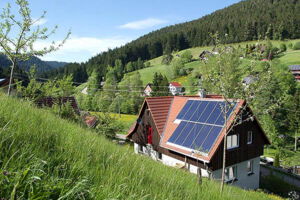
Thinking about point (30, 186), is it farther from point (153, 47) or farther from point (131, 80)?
point (153, 47)

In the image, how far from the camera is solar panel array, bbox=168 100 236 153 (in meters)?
16.4

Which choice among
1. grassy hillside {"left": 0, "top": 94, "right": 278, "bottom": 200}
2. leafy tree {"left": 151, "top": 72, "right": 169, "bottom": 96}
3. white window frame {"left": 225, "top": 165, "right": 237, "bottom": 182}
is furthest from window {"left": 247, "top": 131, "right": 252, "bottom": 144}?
leafy tree {"left": 151, "top": 72, "right": 169, "bottom": 96}

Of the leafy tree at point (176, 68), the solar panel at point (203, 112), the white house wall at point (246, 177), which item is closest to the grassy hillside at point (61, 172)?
the solar panel at point (203, 112)

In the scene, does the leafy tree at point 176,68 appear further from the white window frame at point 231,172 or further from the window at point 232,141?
the white window frame at point 231,172

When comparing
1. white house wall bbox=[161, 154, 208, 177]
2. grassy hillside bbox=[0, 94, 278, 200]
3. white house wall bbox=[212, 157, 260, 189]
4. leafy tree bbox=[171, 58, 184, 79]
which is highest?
leafy tree bbox=[171, 58, 184, 79]

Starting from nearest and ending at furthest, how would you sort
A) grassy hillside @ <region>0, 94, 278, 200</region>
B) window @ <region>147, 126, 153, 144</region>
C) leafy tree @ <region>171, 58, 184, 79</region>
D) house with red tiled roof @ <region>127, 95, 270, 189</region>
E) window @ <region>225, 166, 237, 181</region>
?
grassy hillside @ <region>0, 94, 278, 200</region>
house with red tiled roof @ <region>127, 95, 270, 189</region>
window @ <region>225, 166, 237, 181</region>
window @ <region>147, 126, 153, 144</region>
leafy tree @ <region>171, 58, 184, 79</region>

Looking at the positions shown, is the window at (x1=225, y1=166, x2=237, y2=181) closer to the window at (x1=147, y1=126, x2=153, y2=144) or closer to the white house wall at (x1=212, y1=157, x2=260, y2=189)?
the white house wall at (x1=212, y1=157, x2=260, y2=189)

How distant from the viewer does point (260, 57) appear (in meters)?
9.06

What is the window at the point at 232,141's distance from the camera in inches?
695

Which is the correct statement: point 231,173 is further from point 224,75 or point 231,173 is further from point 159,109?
point 224,75

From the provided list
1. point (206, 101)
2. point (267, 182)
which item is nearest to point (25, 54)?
point (206, 101)

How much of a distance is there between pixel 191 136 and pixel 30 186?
16.6 m

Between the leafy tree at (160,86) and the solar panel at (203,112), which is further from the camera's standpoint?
the leafy tree at (160,86)

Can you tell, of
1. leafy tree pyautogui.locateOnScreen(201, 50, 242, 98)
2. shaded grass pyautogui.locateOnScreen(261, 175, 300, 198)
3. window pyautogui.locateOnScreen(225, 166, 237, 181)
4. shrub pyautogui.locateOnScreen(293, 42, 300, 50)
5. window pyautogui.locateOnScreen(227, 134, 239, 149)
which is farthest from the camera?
shrub pyautogui.locateOnScreen(293, 42, 300, 50)
